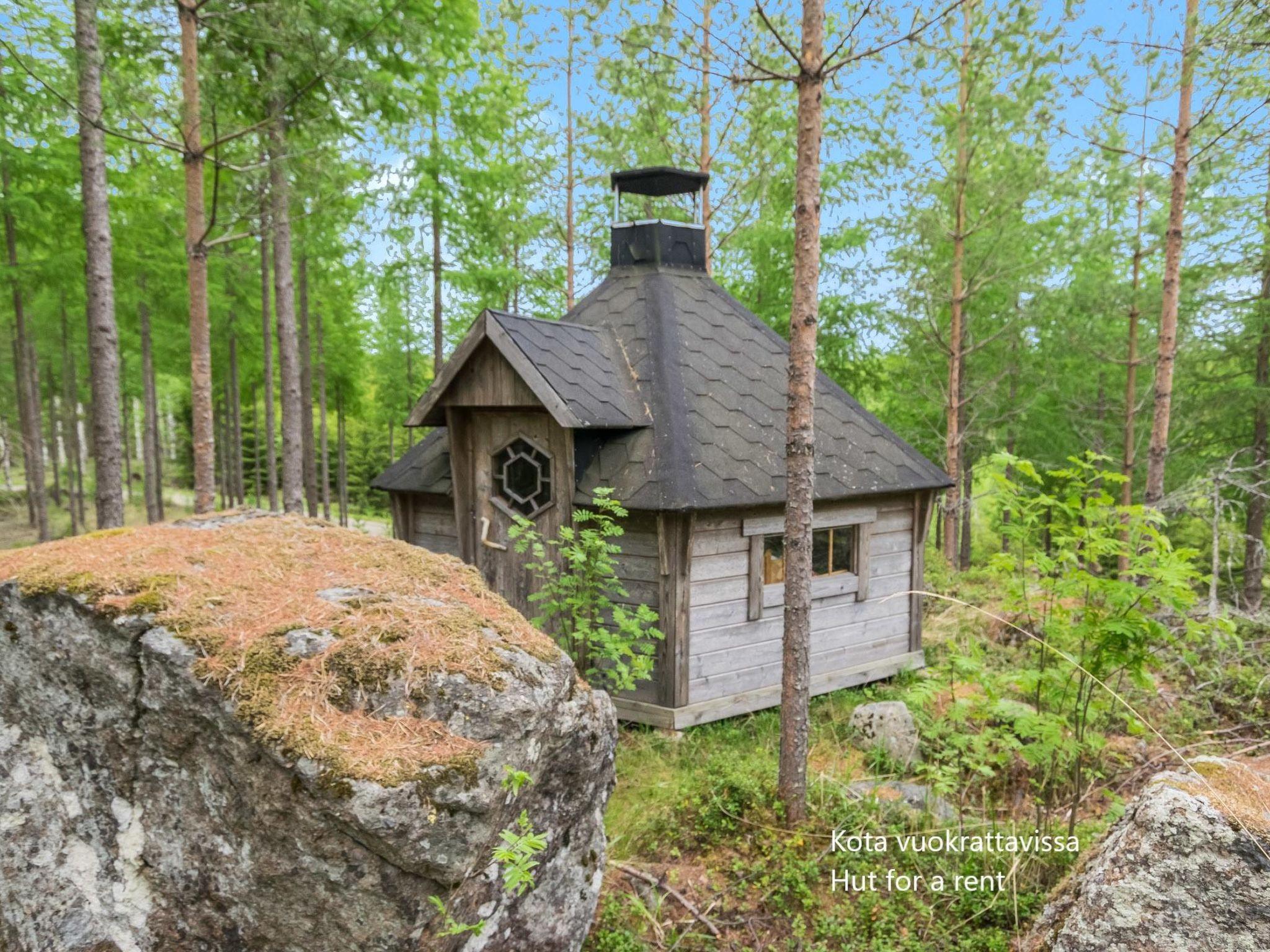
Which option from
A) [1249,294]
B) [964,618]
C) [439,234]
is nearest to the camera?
[964,618]

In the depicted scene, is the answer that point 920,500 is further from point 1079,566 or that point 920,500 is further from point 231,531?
point 231,531

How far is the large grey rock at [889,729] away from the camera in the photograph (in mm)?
6512

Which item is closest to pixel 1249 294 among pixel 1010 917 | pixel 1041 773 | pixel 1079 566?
pixel 1041 773

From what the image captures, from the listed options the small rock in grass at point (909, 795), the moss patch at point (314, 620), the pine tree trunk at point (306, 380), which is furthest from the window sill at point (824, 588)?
the pine tree trunk at point (306, 380)

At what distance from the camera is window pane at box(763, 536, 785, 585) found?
762cm

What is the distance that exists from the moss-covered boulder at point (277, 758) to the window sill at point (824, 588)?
4214 mm

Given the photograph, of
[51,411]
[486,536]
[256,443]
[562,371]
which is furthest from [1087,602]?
[51,411]

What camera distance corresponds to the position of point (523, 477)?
7777mm

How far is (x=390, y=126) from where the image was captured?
1108cm

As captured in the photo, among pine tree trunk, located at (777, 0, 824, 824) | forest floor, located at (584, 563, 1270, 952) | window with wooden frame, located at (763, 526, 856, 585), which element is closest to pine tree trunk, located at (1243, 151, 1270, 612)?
forest floor, located at (584, 563, 1270, 952)

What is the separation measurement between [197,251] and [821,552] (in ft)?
24.6

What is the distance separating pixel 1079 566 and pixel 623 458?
405cm

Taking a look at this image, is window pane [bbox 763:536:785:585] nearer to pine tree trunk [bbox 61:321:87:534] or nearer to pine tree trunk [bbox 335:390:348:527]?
pine tree trunk [bbox 335:390:348:527]

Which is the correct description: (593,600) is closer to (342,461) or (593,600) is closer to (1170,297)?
(1170,297)
